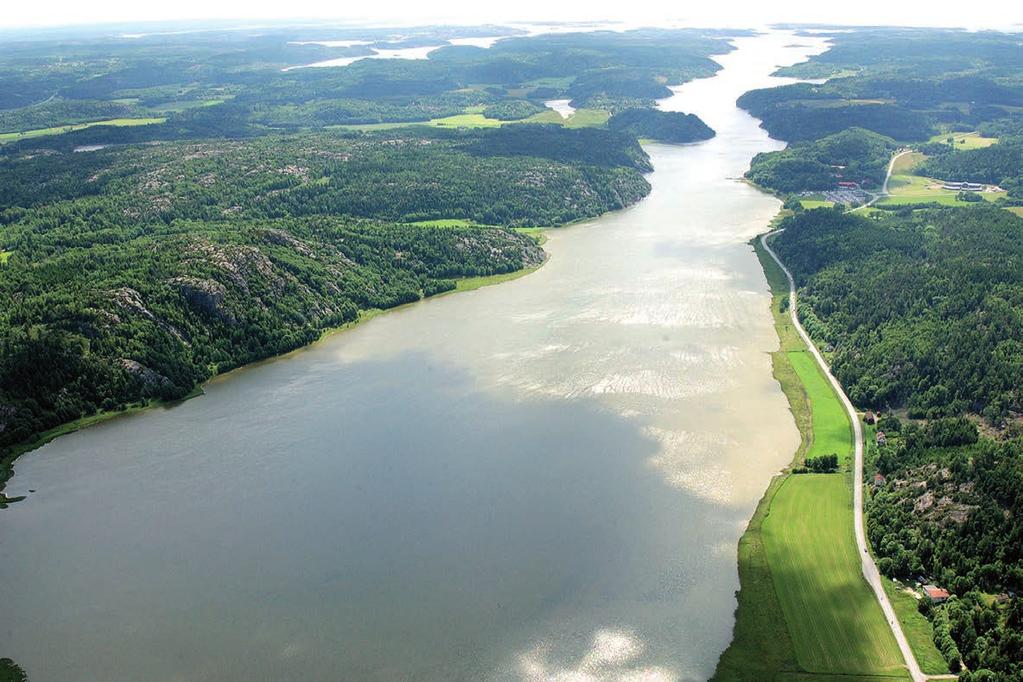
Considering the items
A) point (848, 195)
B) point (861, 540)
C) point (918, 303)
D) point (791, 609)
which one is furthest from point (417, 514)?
point (848, 195)

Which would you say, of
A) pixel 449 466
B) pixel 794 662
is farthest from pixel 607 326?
pixel 794 662

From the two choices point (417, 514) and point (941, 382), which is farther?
point (941, 382)

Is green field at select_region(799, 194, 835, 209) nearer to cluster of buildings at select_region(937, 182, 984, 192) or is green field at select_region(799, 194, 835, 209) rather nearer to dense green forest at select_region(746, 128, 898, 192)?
dense green forest at select_region(746, 128, 898, 192)

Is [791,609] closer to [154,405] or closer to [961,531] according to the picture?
[961,531]

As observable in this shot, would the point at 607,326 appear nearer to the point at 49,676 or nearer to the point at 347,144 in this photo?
the point at 49,676

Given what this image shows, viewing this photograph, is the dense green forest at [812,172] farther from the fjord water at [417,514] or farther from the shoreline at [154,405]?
the fjord water at [417,514]

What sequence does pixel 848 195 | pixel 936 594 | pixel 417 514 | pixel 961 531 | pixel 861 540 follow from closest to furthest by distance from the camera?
1. pixel 936 594
2. pixel 961 531
3. pixel 861 540
4. pixel 417 514
5. pixel 848 195
